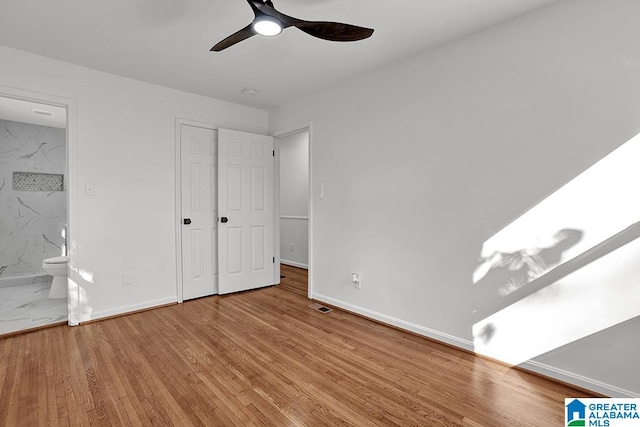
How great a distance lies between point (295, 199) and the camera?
231 inches

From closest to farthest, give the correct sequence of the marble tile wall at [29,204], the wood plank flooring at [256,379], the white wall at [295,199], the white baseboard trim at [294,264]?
the wood plank flooring at [256,379] → the marble tile wall at [29,204] → the white baseboard trim at [294,264] → the white wall at [295,199]

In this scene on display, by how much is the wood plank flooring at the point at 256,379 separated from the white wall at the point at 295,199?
2.76m

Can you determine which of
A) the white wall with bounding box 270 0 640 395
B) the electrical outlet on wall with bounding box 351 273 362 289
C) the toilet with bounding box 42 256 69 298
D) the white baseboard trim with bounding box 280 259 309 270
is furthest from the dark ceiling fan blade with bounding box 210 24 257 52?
the white baseboard trim with bounding box 280 259 309 270

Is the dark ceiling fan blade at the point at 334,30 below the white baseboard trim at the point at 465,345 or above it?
above

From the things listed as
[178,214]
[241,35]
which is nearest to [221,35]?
[241,35]

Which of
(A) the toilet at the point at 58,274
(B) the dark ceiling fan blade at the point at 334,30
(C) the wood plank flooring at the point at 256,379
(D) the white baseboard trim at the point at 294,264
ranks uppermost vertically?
(B) the dark ceiling fan blade at the point at 334,30

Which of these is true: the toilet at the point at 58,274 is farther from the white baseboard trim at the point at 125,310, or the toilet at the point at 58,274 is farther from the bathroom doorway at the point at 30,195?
the white baseboard trim at the point at 125,310

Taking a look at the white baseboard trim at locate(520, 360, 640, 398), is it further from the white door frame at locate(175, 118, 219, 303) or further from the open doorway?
the open doorway

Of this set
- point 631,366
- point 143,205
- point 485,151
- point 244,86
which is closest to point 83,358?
point 143,205

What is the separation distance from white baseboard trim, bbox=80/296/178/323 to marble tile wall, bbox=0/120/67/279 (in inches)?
104

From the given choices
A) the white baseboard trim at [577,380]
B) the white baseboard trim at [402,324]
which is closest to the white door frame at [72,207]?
the white baseboard trim at [402,324]

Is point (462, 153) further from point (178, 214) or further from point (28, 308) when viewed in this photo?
point (28, 308)

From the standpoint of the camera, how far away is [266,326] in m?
2.92

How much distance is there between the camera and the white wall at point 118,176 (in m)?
2.94
